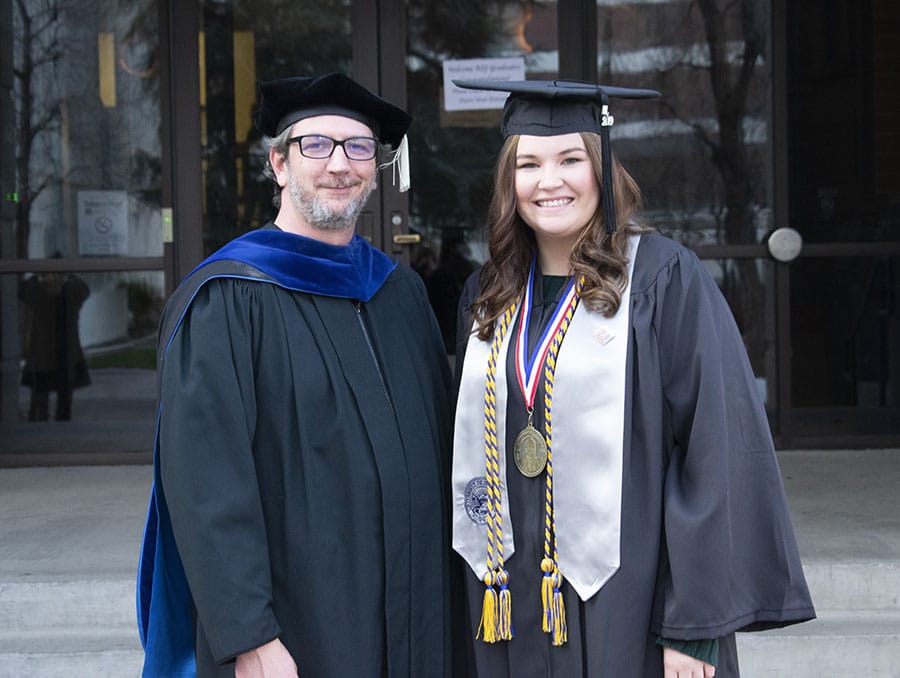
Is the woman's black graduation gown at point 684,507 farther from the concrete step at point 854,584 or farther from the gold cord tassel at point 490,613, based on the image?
the concrete step at point 854,584

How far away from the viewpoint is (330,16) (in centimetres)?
598

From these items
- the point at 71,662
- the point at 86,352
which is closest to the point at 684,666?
the point at 71,662

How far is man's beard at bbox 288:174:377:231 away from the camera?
2586mm

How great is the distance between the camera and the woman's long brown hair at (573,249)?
2.44 meters

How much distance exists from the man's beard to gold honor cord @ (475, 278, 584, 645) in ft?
1.55

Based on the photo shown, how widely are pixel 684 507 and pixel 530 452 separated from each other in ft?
1.18

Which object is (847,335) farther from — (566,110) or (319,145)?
(319,145)

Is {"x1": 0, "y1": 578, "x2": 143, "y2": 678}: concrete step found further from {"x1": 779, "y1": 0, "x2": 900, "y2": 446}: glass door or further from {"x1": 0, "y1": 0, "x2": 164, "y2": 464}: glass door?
{"x1": 779, "y1": 0, "x2": 900, "y2": 446}: glass door

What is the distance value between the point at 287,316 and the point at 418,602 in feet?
2.40

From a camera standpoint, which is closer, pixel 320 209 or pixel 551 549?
pixel 551 549

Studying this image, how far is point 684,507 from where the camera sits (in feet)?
7.70

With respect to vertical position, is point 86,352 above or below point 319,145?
below

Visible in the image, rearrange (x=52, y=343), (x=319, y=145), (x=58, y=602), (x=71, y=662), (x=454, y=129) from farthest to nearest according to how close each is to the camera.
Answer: (x=52, y=343), (x=454, y=129), (x=58, y=602), (x=71, y=662), (x=319, y=145)

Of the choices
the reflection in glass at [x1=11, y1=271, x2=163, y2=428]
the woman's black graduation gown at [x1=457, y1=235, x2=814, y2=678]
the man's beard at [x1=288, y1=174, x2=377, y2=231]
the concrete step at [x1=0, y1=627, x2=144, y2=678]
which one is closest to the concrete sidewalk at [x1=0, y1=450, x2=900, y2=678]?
the concrete step at [x1=0, y1=627, x2=144, y2=678]
